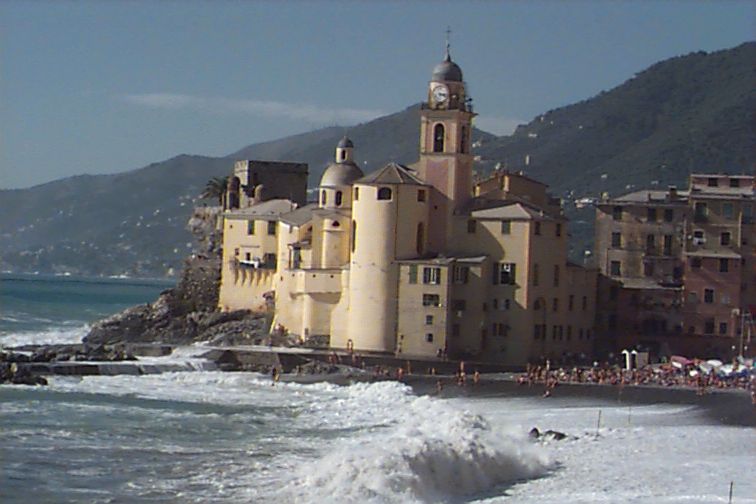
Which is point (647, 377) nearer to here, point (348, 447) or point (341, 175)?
point (341, 175)

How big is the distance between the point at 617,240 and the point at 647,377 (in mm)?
14467

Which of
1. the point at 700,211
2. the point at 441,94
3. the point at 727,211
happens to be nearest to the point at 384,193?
the point at 441,94

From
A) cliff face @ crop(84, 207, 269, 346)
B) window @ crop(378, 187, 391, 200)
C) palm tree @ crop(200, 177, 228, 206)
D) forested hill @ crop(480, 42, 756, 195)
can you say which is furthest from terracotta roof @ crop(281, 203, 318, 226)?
forested hill @ crop(480, 42, 756, 195)

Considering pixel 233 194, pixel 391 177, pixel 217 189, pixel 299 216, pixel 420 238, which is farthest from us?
pixel 217 189

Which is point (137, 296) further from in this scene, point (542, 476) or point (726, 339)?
point (542, 476)

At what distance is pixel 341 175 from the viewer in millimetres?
71625

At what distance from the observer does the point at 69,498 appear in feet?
111

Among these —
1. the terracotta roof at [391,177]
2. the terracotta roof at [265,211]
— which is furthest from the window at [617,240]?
the terracotta roof at [265,211]

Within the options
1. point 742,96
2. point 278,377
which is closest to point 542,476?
point 278,377

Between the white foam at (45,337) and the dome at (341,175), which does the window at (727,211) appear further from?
the white foam at (45,337)

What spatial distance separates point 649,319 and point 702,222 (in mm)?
4733

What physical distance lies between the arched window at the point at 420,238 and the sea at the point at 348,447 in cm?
838

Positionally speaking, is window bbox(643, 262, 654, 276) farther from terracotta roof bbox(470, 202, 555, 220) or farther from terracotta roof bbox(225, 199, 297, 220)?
terracotta roof bbox(225, 199, 297, 220)

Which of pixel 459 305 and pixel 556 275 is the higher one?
pixel 556 275
